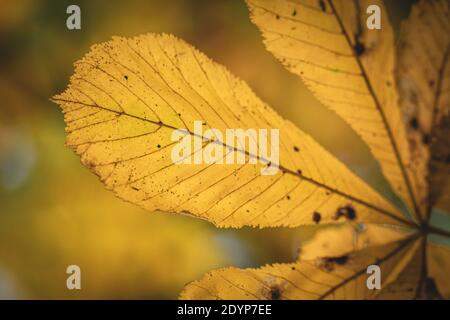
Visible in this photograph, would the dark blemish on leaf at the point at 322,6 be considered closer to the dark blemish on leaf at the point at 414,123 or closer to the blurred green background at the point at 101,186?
the dark blemish on leaf at the point at 414,123

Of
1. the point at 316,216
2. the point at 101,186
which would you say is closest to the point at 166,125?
the point at 316,216

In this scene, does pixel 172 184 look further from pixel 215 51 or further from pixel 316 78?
pixel 215 51

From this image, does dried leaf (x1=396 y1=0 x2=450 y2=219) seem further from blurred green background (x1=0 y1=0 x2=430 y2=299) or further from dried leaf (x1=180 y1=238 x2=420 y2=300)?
blurred green background (x1=0 y1=0 x2=430 y2=299)

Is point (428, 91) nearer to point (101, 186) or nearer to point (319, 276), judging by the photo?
point (319, 276)

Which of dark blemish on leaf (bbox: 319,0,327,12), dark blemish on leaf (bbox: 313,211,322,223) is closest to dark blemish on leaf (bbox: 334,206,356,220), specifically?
dark blemish on leaf (bbox: 313,211,322,223)

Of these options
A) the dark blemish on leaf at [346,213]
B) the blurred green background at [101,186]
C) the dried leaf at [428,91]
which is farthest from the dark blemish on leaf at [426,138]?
the blurred green background at [101,186]

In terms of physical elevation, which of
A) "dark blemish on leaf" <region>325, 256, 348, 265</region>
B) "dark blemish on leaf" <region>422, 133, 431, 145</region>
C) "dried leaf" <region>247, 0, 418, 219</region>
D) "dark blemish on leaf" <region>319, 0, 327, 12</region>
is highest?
"dark blemish on leaf" <region>319, 0, 327, 12</region>
